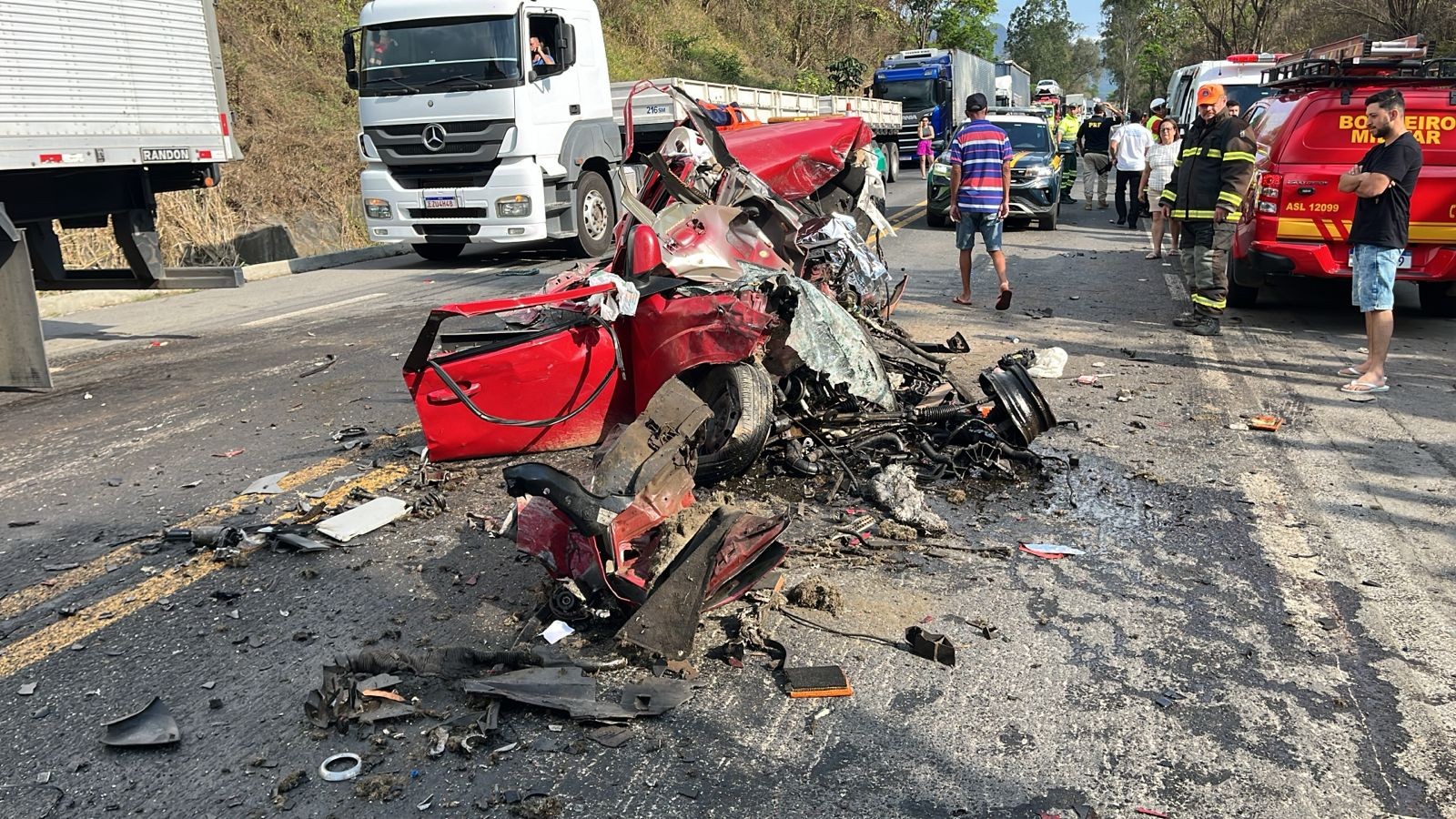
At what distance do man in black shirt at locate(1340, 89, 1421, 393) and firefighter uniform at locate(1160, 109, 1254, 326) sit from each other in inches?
58.9

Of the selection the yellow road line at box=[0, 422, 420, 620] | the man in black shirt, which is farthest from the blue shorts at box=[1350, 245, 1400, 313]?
the yellow road line at box=[0, 422, 420, 620]

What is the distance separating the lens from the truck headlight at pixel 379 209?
12938 mm

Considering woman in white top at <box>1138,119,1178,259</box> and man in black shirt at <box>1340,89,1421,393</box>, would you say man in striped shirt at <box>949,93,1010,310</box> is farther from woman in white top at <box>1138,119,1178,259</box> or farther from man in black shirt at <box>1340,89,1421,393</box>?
woman in white top at <box>1138,119,1178,259</box>

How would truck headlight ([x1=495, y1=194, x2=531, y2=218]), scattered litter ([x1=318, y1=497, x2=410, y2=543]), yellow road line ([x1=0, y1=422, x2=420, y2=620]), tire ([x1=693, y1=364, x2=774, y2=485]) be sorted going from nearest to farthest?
yellow road line ([x1=0, y1=422, x2=420, y2=620]), scattered litter ([x1=318, y1=497, x2=410, y2=543]), tire ([x1=693, y1=364, x2=774, y2=485]), truck headlight ([x1=495, y1=194, x2=531, y2=218])

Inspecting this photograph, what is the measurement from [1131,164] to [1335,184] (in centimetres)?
854

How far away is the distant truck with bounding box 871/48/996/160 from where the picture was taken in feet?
96.9

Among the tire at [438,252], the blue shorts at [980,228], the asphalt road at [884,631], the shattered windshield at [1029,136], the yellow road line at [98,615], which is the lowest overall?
the asphalt road at [884,631]

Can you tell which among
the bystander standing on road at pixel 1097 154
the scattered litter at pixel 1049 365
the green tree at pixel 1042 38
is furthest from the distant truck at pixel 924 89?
the green tree at pixel 1042 38

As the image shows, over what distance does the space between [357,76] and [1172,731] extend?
12.4 metres

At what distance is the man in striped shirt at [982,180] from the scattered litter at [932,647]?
→ 6.35m

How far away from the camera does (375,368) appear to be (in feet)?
25.0

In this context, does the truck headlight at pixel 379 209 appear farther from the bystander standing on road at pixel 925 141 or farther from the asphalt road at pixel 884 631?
the bystander standing on road at pixel 925 141

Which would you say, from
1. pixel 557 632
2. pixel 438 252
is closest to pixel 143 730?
pixel 557 632

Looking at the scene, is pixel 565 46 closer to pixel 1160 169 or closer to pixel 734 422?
pixel 1160 169
